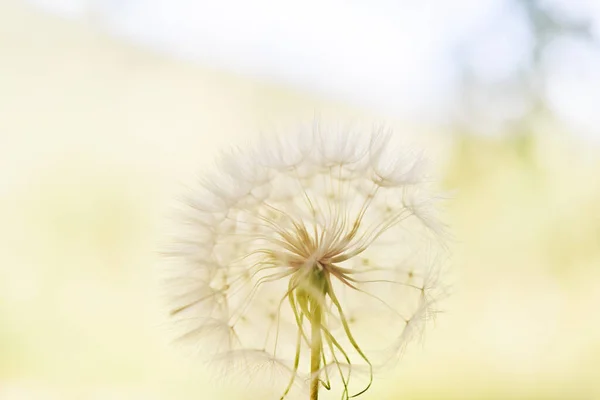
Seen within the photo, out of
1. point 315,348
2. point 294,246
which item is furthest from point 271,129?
point 315,348

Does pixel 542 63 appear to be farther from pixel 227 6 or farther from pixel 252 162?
pixel 252 162

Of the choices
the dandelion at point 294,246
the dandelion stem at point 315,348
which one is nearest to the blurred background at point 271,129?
the dandelion at point 294,246

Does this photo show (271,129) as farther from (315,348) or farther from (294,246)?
(315,348)

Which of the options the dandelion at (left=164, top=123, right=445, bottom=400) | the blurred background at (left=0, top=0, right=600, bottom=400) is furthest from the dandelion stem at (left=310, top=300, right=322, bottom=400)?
the blurred background at (left=0, top=0, right=600, bottom=400)

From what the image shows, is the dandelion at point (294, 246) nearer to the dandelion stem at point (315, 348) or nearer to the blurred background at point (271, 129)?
the dandelion stem at point (315, 348)

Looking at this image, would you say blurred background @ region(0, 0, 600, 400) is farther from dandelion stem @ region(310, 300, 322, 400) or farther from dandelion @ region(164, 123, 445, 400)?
dandelion stem @ region(310, 300, 322, 400)
